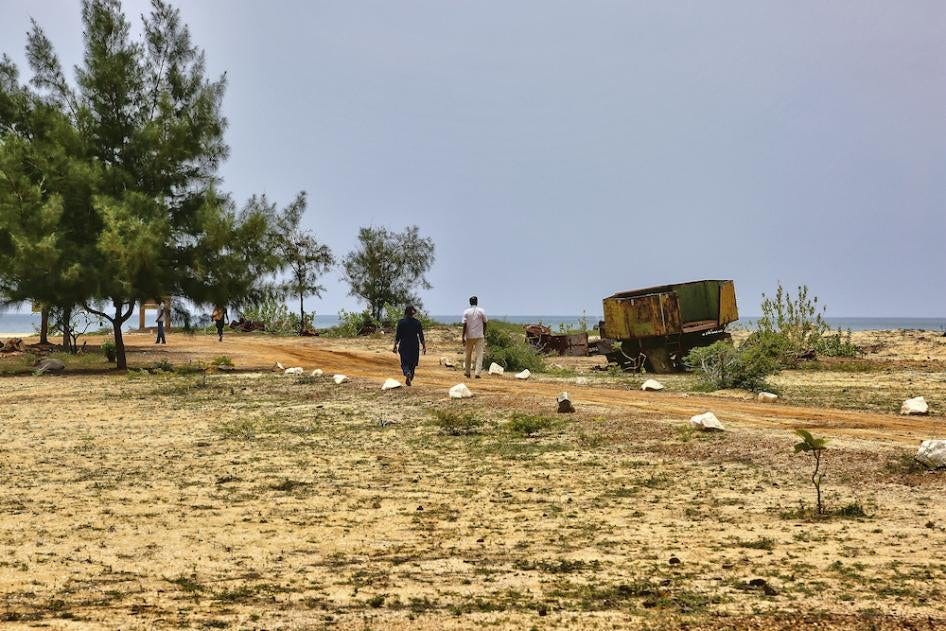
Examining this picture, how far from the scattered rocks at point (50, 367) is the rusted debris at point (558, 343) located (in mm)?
15489

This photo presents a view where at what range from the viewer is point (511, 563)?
6.62m

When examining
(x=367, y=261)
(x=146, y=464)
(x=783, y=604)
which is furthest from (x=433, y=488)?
(x=367, y=261)

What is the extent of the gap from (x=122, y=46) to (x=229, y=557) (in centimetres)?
2356

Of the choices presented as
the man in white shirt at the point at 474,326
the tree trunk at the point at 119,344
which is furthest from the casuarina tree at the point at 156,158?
the man in white shirt at the point at 474,326

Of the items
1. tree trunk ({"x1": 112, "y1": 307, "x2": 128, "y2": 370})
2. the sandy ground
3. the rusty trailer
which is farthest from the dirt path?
the rusty trailer

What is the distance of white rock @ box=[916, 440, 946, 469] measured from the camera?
9461 mm

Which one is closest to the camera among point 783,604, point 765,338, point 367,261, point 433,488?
point 783,604

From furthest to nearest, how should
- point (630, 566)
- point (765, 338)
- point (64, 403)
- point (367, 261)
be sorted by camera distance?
point (367, 261), point (765, 338), point (64, 403), point (630, 566)

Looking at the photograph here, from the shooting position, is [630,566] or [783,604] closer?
[783,604]

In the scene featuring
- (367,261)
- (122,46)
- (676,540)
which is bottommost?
(676,540)

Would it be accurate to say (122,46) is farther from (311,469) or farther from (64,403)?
(311,469)

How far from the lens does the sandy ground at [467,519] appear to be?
552cm

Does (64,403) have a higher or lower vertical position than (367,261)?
lower

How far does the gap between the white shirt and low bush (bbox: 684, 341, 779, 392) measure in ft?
15.9
